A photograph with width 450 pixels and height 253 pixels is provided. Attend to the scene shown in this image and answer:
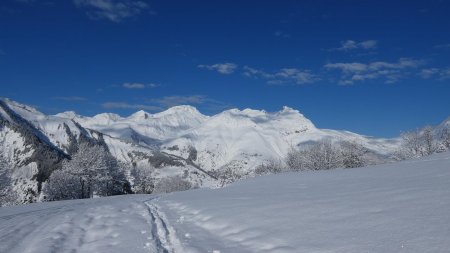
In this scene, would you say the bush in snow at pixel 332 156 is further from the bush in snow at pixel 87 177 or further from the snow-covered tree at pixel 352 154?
the bush in snow at pixel 87 177

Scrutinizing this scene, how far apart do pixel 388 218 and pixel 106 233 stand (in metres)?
10.7

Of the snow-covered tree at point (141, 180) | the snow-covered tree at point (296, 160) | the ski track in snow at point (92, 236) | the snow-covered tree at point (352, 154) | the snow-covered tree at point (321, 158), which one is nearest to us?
the ski track in snow at point (92, 236)

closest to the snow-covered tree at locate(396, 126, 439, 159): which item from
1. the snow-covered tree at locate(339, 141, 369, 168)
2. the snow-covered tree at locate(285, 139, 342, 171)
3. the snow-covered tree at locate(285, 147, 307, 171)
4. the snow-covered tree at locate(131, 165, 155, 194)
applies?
the snow-covered tree at locate(339, 141, 369, 168)

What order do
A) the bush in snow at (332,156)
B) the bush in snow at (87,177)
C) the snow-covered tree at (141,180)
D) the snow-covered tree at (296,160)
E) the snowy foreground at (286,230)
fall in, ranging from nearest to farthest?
1. the snowy foreground at (286,230)
2. the bush in snow at (87,177)
3. the bush in snow at (332,156)
4. the snow-covered tree at (296,160)
5. the snow-covered tree at (141,180)

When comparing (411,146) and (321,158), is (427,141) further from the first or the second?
(321,158)

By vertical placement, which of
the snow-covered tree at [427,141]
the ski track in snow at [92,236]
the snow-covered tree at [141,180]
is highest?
the snow-covered tree at [427,141]

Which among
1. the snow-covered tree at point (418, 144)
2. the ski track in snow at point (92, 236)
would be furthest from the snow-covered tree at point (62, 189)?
the snow-covered tree at point (418, 144)

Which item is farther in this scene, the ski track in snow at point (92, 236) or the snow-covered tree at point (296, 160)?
the snow-covered tree at point (296, 160)

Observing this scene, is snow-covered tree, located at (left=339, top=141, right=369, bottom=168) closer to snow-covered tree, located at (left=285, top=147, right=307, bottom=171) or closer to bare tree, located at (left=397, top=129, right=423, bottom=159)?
snow-covered tree, located at (left=285, top=147, right=307, bottom=171)

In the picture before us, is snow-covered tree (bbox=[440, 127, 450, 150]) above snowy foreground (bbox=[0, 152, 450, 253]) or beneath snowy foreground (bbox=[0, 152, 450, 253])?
above

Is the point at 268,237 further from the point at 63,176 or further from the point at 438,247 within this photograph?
the point at 63,176

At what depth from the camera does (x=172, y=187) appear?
16350cm

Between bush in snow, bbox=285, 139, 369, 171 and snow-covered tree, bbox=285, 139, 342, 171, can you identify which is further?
snow-covered tree, bbox=285, 139, 342, 171

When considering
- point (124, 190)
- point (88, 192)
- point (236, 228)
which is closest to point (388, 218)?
A: point (236, 228)
